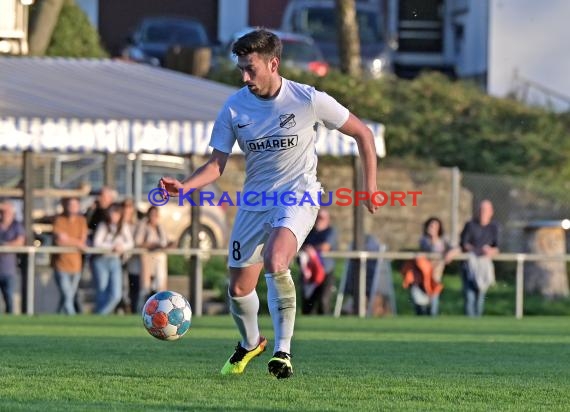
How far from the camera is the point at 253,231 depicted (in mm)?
10078

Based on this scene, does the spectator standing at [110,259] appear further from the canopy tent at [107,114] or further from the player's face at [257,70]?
the player's face at [257,70]

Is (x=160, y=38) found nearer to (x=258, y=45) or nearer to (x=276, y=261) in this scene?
(x=258, y=45)

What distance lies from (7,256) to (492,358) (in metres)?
10.3

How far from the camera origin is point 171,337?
1072 centimetres

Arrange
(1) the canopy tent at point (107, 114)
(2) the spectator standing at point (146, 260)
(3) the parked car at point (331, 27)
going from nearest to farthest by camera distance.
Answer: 1. (1) the canopy tent at point (107, 114)
2. (2) the spectator standing at point (146, 260)
3. (3) the parked car at point (331, 27)

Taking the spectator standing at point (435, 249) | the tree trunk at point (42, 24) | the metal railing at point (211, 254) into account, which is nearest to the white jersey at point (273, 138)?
the metal railing at point (211, 254)

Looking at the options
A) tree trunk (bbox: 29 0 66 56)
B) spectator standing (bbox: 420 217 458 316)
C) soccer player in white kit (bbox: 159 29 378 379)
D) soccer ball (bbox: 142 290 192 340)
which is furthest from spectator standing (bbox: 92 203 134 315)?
soccer player in white kit (bbox: 159 29 378 379)

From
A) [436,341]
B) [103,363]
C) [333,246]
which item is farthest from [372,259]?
[103,363]

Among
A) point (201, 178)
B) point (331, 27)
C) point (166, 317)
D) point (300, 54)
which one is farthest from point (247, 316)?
point (331, 27)

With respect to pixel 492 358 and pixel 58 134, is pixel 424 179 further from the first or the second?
pixel 492 358

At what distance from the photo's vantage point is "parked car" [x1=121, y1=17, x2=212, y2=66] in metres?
36.8

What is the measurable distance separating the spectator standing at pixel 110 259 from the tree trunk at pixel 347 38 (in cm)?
1284

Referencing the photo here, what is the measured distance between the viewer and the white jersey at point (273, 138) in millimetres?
10016

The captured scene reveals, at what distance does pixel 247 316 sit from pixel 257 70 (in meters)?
1.56
